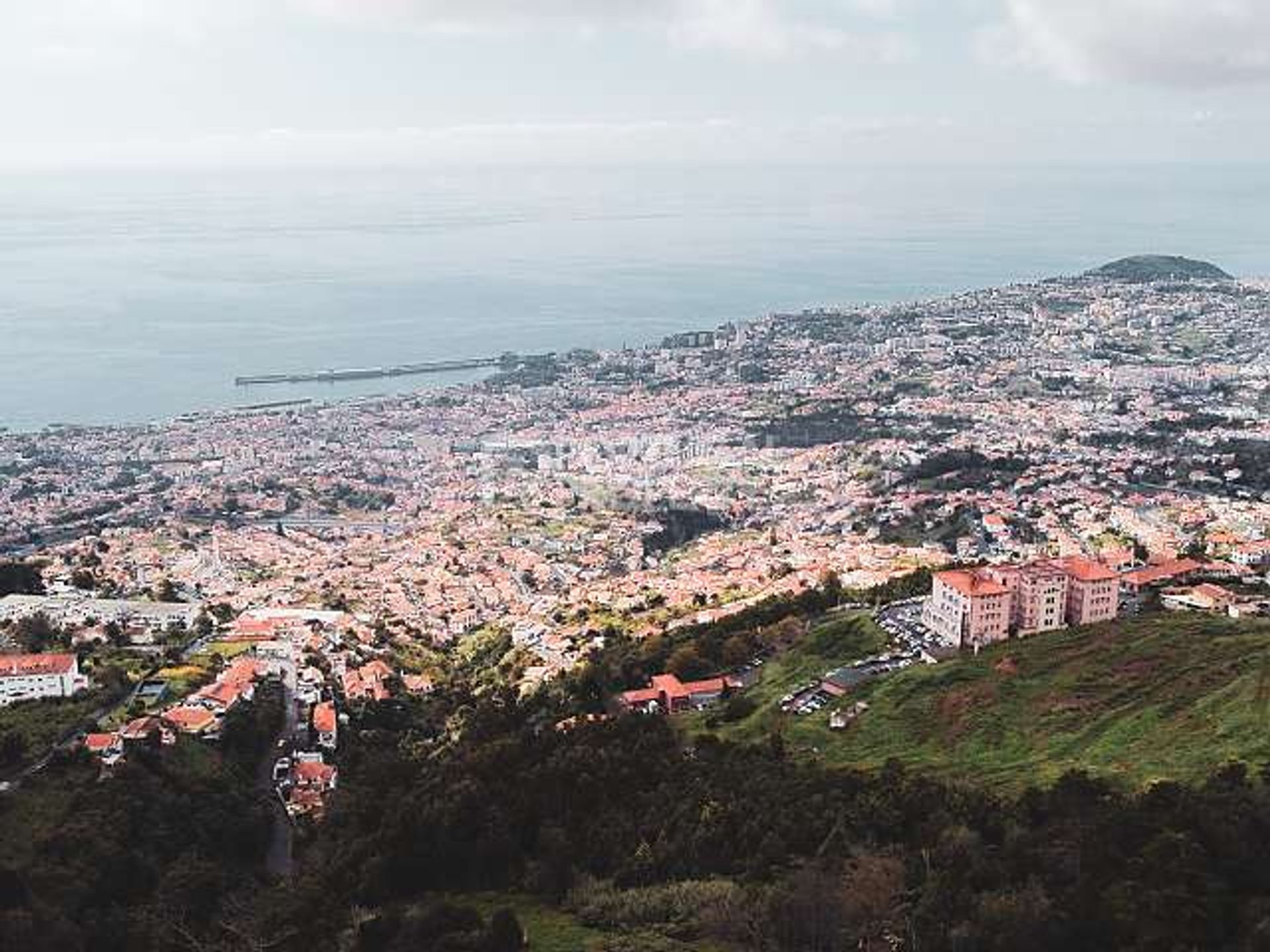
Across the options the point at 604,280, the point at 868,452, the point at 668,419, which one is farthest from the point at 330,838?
the point at 604,280

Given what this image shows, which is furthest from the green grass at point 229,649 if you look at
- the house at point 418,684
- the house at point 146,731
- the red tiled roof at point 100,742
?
the red tiled roof at point 100,742

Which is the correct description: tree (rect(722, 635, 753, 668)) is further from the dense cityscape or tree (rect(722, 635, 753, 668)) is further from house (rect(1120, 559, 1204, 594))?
house (rect(1120, 559, 1204, 594))

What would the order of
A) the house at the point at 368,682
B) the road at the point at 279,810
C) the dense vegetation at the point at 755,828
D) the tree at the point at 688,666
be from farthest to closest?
the house at the point at 368,682
the tree at the point at 688,666
the road at the point at 279,810
the dense vegetation at the point at 755,828

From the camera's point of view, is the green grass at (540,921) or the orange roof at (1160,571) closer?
the green grass at (540,921)

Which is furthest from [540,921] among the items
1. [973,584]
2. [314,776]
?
[973,584]

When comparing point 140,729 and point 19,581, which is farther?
point 19,581

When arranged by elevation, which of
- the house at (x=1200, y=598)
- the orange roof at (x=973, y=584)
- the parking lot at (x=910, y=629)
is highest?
the orange roof at (x=973, y=584)

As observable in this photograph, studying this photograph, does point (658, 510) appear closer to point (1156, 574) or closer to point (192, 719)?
point (1156, 574)

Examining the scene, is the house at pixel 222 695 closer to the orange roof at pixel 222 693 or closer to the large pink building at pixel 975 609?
the orange roof at pixel 222 693
